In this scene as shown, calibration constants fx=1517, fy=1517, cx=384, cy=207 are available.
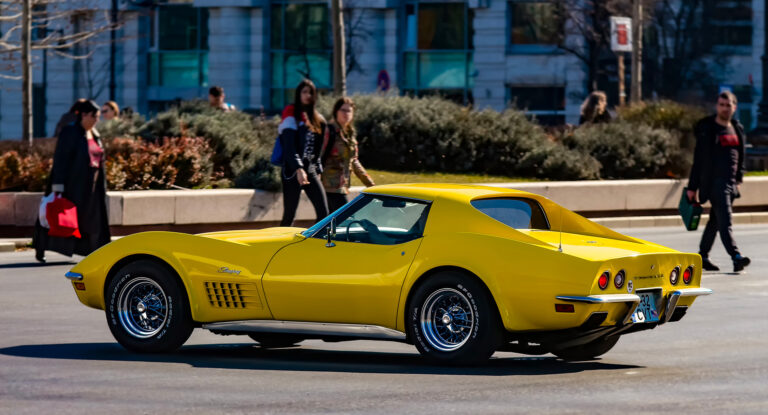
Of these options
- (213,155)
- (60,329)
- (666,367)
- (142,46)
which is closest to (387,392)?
(666,367)

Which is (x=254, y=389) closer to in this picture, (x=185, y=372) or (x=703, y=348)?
(x=185, y=372)

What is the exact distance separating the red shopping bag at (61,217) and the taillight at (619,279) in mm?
8495

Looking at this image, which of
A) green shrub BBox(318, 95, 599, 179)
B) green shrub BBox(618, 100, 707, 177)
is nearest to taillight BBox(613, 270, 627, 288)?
green shrub BBox(318, 95, 599, 179)

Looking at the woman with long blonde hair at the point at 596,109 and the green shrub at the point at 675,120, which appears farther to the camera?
the green shrub at the point at 675,120

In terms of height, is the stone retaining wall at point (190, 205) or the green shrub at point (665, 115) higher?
the green shrub at point (665, 115)

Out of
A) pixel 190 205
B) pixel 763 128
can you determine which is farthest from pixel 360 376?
pixel 763 128

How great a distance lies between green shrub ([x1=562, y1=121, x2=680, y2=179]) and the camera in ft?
88.0

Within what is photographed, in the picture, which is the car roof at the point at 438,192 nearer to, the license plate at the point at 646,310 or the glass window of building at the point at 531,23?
the license plate at the point at 646,310

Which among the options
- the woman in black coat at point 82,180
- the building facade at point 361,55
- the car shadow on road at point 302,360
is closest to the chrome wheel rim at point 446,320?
the car shadow on road at point 302,360

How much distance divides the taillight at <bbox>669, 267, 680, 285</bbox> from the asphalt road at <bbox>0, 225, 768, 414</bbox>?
53cm

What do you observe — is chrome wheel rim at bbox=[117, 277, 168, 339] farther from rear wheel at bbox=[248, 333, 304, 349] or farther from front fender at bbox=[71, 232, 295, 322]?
rear wheel at bbox=[248, 333, 304, 349]

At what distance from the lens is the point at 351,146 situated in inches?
650

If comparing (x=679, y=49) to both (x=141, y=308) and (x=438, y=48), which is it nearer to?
(x=438, y=48)

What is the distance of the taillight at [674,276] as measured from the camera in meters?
9.11
